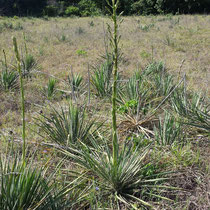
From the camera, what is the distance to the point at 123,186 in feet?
6.13

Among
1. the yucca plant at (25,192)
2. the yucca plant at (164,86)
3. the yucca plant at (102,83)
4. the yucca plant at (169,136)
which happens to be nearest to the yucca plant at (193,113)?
the yucca plant at (169,136)

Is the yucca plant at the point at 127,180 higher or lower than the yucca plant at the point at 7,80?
lower

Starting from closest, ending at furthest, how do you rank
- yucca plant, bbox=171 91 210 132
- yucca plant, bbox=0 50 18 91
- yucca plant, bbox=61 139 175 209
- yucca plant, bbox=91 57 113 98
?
yucca plant, bbox=61 139 175 209, yucca plant, bbox=171 91 210 132, yucca plant, bbox=91 57 113 98, yucca plant, bbox=0 50 18 91

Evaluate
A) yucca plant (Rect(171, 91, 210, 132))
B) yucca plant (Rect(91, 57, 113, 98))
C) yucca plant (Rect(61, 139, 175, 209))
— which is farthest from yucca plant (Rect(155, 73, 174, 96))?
yucca plant (Rect(61, 139, 175, 209))

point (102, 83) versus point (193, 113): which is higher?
point (102, 83)

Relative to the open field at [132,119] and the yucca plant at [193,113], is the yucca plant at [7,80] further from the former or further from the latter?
the yucca plant at [193,113]

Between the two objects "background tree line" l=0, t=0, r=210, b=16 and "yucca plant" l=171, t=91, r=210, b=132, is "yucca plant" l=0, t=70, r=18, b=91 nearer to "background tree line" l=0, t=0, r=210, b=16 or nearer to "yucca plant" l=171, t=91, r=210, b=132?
"yucca plant" l=171, t=91, r=210, b=132

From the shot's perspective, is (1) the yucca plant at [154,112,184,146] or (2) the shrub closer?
(2) the shrub

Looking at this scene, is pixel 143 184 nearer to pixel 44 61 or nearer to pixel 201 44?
pixel 44 61

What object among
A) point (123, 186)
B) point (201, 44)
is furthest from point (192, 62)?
point (123, 186)

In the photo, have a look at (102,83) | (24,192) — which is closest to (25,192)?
(24,192)

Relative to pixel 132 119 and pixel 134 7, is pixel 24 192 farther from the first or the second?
pixel 134 7

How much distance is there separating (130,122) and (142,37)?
281 inches

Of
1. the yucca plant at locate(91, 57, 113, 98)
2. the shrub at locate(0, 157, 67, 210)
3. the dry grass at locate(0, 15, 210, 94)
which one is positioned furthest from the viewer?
the dry grass at locate(0, 15, 210, 94)
